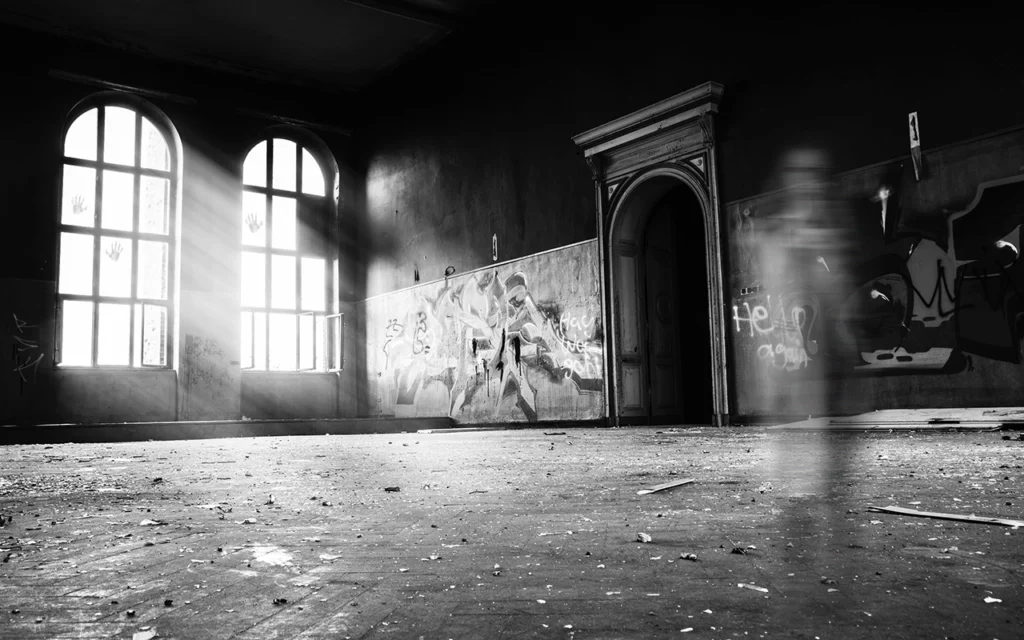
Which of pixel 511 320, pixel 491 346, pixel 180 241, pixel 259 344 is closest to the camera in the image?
pixel 511 320

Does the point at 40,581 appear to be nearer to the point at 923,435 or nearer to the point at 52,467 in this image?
the point at 52,467

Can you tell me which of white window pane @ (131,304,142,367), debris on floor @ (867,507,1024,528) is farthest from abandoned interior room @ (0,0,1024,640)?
white window pane @ (131,304,142,367)

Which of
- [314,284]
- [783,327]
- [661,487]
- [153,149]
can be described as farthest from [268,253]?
[661,487]

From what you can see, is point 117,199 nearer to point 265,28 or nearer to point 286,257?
point 286,257

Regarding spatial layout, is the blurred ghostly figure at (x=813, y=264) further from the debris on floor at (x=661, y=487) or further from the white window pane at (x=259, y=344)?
the white window pane at (x=259, y=344)

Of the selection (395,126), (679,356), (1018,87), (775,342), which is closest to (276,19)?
(395,126)

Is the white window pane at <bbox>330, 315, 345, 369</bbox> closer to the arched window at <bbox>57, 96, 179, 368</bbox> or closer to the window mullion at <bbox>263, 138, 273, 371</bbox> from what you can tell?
the window mullion at <bbox>263, 138, 273, 371</bbox>

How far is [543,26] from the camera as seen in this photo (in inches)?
526

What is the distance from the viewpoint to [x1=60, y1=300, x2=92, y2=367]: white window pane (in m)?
14.2

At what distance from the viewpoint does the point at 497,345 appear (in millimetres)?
13875

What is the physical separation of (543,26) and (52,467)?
422 inches

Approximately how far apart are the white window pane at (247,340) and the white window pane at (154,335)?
1.55 m

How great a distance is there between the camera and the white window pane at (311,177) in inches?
687

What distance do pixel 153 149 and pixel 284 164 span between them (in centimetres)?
269
